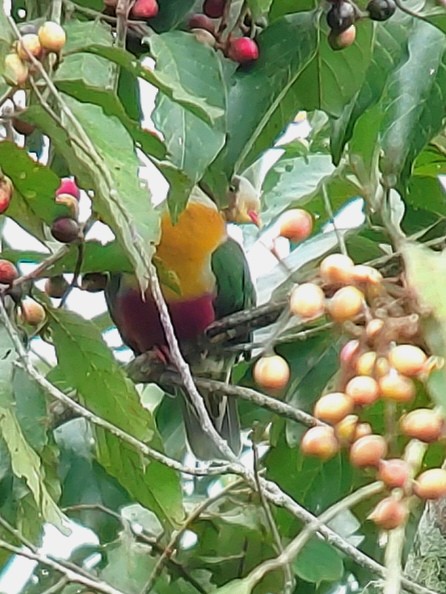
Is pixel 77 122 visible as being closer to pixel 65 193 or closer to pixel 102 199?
pixel 102 199

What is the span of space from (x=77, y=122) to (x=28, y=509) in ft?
1.56

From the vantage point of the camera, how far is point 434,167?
1.48 metres

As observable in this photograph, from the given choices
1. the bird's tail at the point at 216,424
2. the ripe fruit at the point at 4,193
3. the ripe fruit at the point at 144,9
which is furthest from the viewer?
the bird's tail at the point at 216,424

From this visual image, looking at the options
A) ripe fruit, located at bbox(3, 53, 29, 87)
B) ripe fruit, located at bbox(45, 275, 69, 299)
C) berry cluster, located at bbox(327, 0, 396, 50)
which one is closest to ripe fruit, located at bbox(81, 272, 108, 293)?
ripe fruit, located at bbox(45, 275, 69, 299)

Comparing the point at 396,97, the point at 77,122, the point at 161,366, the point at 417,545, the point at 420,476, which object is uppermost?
the point at 77,122

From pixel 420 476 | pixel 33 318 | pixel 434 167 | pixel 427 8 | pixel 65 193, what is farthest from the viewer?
pixel 434 167

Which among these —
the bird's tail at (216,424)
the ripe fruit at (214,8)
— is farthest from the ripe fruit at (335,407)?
the bird's tail at (216,424)

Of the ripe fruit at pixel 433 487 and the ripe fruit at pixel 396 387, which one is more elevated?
the ripe fruit at pixel 396 387

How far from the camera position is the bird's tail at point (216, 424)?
1.74 m

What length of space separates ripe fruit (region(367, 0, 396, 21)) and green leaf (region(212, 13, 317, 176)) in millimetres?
58

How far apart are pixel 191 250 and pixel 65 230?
103cm

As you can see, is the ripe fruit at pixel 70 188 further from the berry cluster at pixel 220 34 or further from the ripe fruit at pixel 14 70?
the ripe fruit at pixel 14 70

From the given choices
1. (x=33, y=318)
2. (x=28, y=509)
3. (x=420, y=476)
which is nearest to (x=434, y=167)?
(x=33, y=318)

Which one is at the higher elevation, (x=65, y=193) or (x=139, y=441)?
(x=65, y=193)
